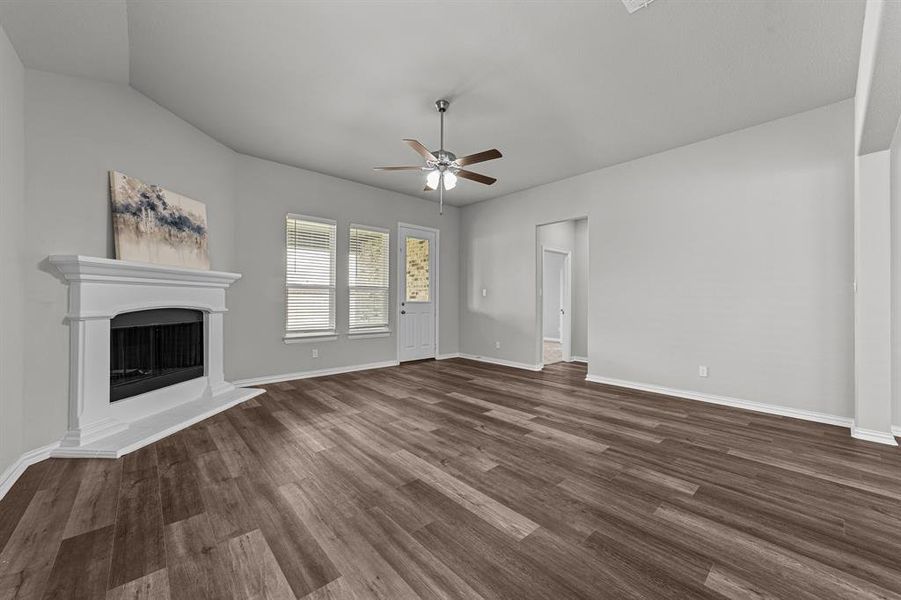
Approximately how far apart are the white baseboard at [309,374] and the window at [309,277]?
0.55m

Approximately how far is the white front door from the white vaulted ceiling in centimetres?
248

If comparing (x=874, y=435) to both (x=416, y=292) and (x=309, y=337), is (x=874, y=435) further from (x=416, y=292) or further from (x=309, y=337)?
(x=309, y=337)

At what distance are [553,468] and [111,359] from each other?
3.62 m

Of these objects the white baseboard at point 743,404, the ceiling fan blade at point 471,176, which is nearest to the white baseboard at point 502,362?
the white baseboard at point 743,404

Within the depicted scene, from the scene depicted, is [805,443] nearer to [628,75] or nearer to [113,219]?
[628,75]

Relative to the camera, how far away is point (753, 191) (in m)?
3.84

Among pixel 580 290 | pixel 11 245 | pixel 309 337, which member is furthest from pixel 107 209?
pixel 580 290

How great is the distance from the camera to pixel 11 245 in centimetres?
239

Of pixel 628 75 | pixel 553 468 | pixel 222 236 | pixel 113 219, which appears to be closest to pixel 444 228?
pixel 222 236

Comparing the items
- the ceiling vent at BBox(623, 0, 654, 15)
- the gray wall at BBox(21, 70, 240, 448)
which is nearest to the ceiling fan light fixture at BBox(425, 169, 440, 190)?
the ceiling vent at BBox(623, 0, 654, 15)

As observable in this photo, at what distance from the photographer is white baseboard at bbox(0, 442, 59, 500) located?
7.14 feet

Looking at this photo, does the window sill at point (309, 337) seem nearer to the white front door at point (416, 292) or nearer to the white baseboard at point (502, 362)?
the white front door at point (416, 292)

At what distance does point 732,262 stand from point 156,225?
5883 mm

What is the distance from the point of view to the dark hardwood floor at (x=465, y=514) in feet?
4.82
